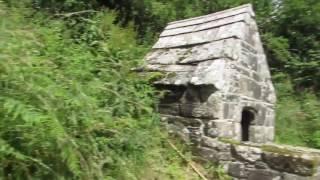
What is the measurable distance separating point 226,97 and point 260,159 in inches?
36.9

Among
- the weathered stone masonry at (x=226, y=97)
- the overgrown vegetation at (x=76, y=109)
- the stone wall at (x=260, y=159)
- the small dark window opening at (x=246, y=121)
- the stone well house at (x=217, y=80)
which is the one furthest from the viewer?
the small dark window opening at (x=246, y=121)

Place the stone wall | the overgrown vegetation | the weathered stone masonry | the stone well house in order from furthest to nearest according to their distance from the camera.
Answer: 1. the stone well house
2. the weathered stone masonry
3. the stone wall
4. the overgrown vegetation

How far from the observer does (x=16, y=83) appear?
10.8 feet

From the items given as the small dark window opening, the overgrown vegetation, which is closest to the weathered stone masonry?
the small dark window opening

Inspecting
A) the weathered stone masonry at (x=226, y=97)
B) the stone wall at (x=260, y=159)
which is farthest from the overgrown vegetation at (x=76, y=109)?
the weathered stone masonry at (x=226, y=97)

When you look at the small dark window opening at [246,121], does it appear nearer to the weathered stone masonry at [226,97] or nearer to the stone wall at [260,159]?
the weathered stone masonry at [226,97]

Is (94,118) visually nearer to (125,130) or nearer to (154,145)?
(125,130)

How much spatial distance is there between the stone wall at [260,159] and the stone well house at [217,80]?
193mm

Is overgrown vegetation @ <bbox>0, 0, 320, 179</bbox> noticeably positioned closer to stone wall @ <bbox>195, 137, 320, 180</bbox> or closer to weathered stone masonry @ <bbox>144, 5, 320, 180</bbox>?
stone wall @ <bbox>195, 137, 320, 180</bbox>

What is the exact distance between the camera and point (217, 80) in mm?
5562

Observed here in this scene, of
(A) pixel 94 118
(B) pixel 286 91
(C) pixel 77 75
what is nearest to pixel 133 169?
A: (A) pixel 94 118

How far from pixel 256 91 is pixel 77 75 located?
3.17 meters

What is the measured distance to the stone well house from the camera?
561cm

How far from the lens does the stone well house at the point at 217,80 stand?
18.4 ft
